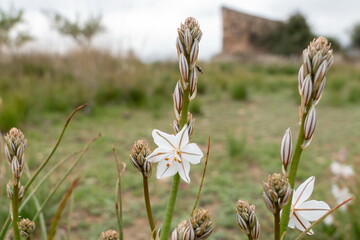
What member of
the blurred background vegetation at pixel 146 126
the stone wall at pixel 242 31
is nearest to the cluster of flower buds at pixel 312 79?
the blurred background vegetation at pixel 146 126

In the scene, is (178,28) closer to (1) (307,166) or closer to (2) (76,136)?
(1) (307,166)

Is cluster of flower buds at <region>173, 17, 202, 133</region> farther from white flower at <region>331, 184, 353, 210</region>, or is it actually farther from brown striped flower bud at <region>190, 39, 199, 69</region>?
white flower at <region>331, 184, 353, 210</region>

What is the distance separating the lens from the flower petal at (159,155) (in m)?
0.59

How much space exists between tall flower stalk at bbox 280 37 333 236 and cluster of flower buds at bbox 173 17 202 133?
14 centimetres

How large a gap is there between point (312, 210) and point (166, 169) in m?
0.22

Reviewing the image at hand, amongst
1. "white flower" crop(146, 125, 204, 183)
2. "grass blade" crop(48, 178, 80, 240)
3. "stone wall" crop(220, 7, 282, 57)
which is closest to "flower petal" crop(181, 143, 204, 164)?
"white flower" crop(146, 125, 204, 183)

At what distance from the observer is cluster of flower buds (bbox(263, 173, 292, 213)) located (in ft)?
1.61

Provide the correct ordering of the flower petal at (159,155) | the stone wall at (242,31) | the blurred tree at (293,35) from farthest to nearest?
the stone wall at (242,31) < the blurred tree at (293,35) < the flower petal at (159,155)

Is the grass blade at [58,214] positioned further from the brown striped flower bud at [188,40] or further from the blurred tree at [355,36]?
A: the blurred tree at [355,36]

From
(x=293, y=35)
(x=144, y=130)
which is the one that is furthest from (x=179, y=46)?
(x=293, y=35)

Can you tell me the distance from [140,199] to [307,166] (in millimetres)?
1964

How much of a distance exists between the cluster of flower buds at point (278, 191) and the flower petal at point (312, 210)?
134 millimetres

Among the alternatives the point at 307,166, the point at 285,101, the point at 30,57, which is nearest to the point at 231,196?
the point at 307,166

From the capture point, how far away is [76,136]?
19.3ft
